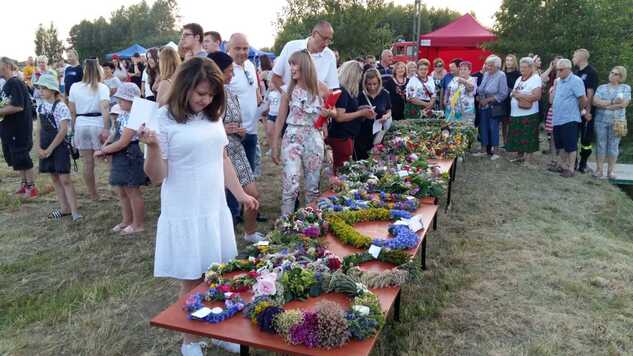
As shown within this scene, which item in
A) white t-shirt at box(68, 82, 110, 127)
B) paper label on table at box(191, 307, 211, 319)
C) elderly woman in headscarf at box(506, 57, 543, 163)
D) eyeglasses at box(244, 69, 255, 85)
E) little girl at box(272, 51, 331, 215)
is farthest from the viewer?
elderly woman in headscarf at box(506, 57, 543, 163)

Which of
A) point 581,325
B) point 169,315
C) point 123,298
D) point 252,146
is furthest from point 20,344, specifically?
point 581,325

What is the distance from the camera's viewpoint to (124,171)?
15.4ft

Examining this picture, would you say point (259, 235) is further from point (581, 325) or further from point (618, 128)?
point (618, 128)

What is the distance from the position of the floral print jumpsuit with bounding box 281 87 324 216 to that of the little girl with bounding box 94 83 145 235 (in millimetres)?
1462

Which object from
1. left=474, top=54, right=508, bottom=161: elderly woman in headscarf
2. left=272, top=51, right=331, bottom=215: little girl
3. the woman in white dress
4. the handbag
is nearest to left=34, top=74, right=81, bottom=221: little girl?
left=272, top=51, right=331, bottom=215: little girl

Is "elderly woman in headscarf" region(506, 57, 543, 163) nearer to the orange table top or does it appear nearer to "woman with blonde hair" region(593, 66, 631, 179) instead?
"woman with blonde hair" region(593, 66, 631, 179)

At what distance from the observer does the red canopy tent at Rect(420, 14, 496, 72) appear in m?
18.0

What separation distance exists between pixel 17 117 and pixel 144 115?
4.63 metres

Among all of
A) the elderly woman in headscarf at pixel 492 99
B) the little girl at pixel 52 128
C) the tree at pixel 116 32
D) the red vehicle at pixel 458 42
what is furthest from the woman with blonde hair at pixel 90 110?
the tree at pixel 116 32

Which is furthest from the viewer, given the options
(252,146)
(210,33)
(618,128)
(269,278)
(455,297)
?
(618,128)

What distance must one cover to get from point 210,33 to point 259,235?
200cm

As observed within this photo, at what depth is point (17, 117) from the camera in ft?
19.5

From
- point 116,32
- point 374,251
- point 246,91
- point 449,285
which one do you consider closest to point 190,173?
point 374,251

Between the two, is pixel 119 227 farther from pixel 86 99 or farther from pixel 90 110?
pixel 86 99
